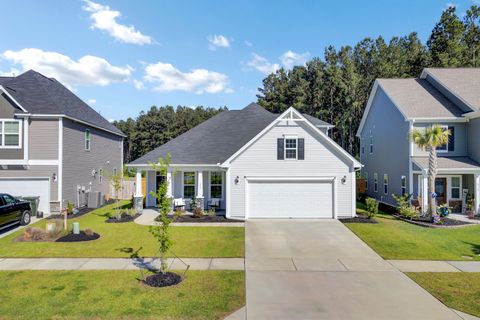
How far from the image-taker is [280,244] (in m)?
13.1

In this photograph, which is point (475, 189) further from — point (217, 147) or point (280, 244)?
point (217, 147)

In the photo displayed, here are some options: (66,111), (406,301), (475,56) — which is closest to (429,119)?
(406,301)

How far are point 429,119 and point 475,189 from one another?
4881 mm

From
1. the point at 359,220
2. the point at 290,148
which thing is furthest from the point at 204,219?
the point at 359,220

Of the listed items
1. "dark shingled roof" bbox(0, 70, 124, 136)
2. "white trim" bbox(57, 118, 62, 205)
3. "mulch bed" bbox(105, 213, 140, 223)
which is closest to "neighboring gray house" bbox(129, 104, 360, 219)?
"mulch bed" bbox(105, 213, 140, 223)

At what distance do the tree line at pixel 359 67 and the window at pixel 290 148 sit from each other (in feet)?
95.0

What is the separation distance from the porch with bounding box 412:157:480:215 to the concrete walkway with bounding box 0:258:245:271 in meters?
13.8

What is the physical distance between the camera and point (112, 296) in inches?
311

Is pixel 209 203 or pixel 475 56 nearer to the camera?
pixel 209 203

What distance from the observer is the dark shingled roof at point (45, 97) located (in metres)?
19.6

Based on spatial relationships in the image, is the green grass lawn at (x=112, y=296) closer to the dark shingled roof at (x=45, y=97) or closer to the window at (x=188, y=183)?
the window at (x=188, y=183)

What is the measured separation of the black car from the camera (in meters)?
14.6

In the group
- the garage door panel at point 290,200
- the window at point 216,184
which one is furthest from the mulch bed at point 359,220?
the window at point 216,184

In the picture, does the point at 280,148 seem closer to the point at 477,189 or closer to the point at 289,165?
the point at 289,165
